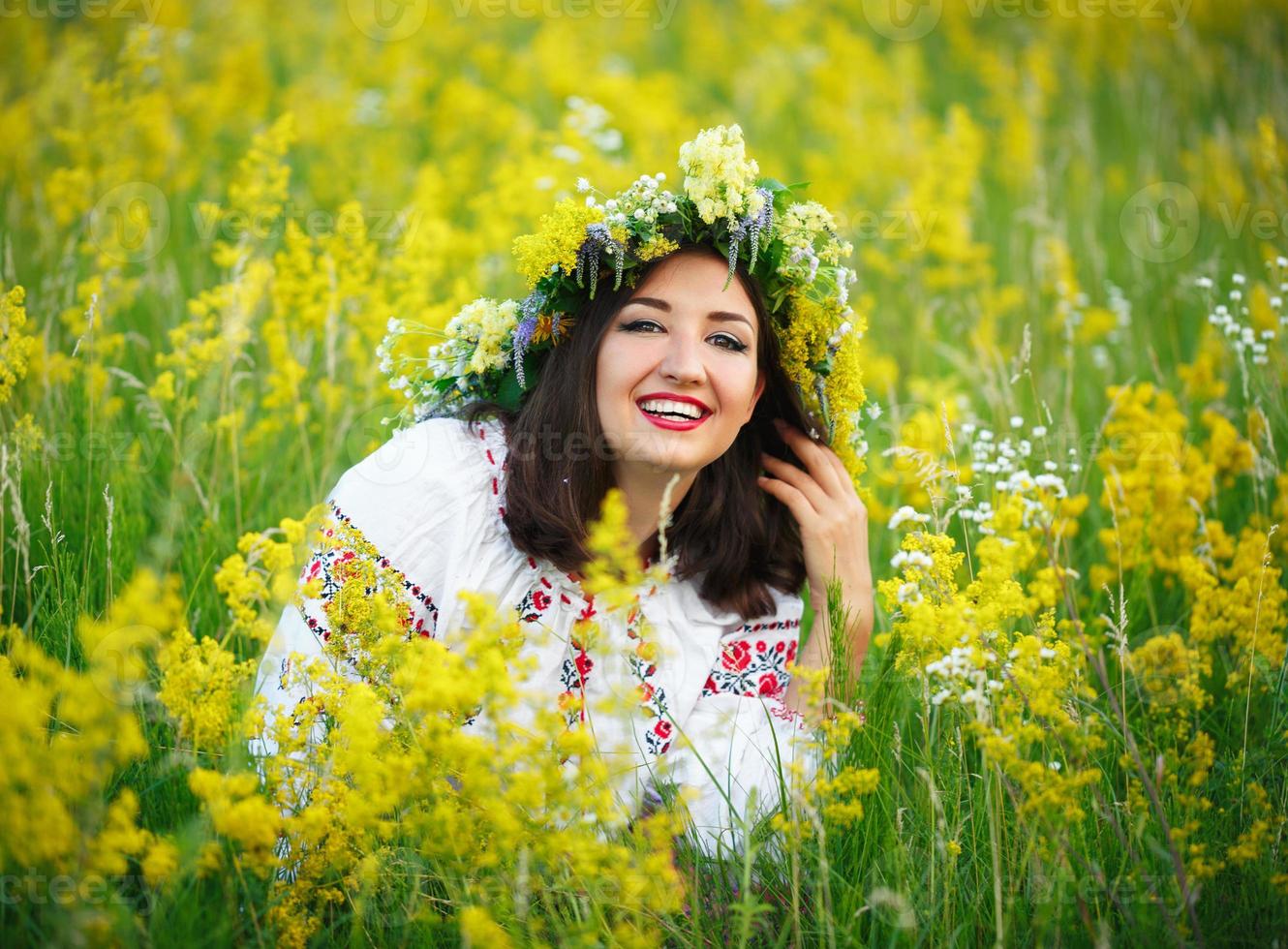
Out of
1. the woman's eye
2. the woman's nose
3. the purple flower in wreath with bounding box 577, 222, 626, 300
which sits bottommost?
the woman's nose

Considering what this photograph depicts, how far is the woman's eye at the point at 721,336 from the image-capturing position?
8.80 ft

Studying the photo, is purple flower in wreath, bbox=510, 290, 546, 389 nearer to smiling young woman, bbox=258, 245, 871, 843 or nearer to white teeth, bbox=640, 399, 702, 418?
smiling young woman, bbox=258, 245, 871, 843

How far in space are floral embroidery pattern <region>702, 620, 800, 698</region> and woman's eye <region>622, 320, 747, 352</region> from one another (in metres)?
0.81

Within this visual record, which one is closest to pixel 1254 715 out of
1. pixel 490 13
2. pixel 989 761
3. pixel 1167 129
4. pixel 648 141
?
pixel 989 761

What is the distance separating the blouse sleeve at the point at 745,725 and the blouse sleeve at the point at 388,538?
740mm

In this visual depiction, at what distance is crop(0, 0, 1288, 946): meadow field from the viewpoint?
72.3 inches

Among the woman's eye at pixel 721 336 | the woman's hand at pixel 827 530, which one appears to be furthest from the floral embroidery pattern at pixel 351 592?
the woman's hand at pixel 827 530

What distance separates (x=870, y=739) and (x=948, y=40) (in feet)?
27.8

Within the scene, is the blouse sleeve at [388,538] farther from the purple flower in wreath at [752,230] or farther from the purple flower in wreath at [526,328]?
the purple flower in wreath at [752,230]

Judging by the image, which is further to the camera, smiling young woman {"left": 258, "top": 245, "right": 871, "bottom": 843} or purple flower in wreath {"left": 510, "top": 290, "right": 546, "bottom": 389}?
purple flower in wreath {"left": 510, "top": 290, "right": 546, "bottom": 389}

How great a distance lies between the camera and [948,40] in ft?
30.7

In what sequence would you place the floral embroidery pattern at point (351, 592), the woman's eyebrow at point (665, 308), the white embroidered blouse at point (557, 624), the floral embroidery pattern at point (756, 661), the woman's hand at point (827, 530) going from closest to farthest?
the floral embroidery pattern at point (351, 592), the white embroidered blouse at point (557, 624), the woman's eyebrow at point (665, 308), the woman's hand at point (827, 530), the floral embroidery pattern at point (756, 661)

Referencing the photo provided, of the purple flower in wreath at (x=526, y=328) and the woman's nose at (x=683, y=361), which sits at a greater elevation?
the purple flower in wreath at (x=526, y=328)

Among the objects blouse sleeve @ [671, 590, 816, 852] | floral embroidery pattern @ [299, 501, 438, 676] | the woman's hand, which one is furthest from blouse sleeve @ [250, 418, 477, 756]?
the woman's hand
